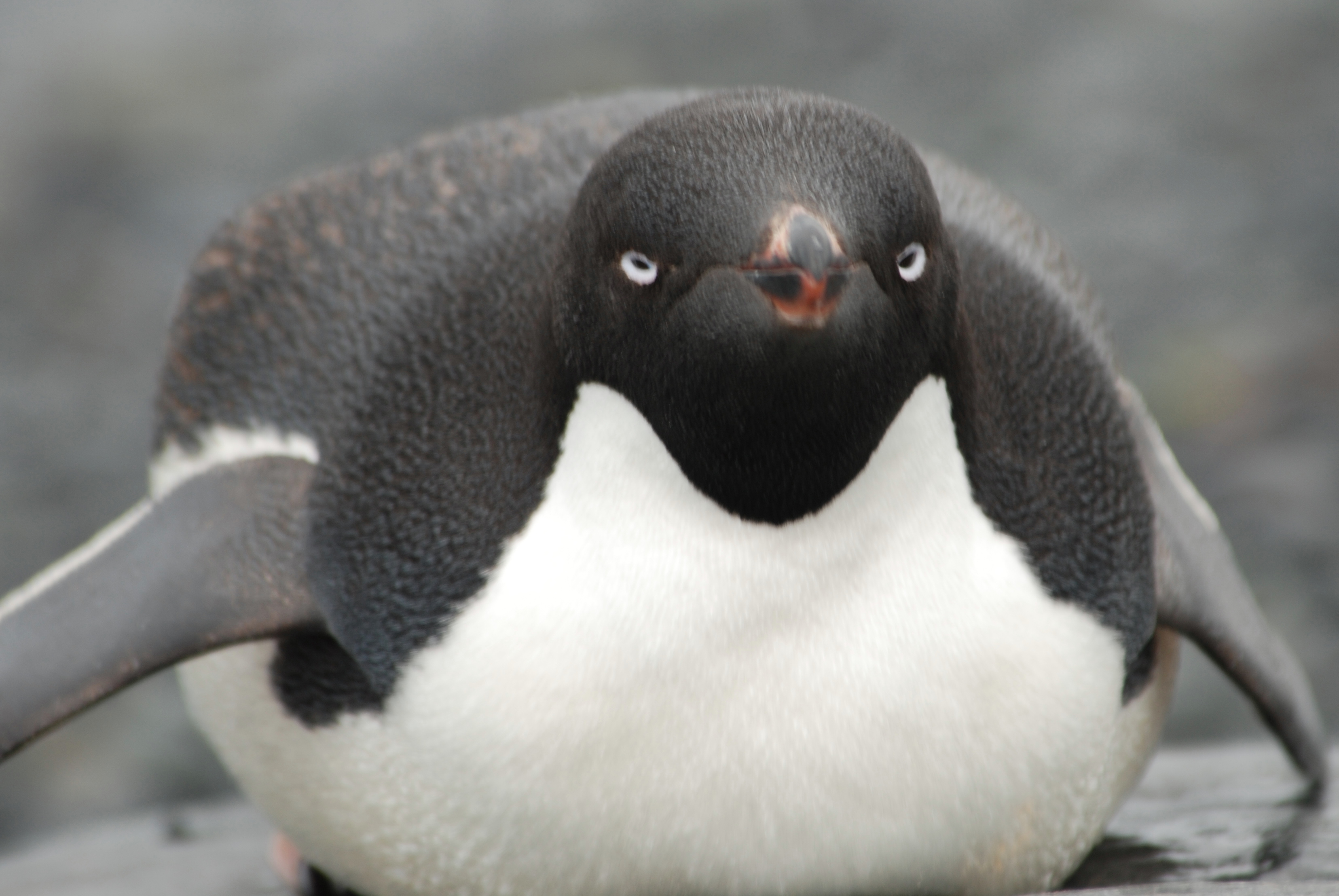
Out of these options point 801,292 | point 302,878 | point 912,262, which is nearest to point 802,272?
point 801,292

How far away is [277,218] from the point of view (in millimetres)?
3426

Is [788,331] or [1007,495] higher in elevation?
[788,331]

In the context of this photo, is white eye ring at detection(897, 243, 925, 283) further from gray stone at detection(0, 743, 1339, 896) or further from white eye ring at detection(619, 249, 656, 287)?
gray stone at detection(0, 743, 1339, 896)

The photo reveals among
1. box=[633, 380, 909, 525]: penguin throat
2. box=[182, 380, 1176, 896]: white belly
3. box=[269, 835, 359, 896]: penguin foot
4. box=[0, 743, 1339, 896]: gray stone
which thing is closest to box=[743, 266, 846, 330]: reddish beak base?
box=[633, 380, 909, 525]: penguin throat

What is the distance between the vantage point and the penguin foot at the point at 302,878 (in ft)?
11.7

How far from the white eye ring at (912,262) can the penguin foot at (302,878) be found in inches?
68.3

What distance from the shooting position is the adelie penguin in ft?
7.80

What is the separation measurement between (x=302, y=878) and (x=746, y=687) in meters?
1.34

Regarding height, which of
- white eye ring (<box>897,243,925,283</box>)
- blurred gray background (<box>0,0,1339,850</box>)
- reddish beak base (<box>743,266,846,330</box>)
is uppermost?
blurred gray background (<box>0,0,1339,850</box>)

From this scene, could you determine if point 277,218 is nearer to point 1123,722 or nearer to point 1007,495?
point 1007,495

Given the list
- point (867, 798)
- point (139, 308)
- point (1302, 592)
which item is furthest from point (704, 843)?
point (139, 308)

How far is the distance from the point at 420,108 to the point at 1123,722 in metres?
7.23

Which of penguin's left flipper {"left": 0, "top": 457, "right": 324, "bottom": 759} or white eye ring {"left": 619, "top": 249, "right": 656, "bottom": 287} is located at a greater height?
white eye ring {"left": 619, "top": 249, "right": 656, "bottom": 287}

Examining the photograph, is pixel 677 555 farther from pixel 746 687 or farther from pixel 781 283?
pixel 781 283
